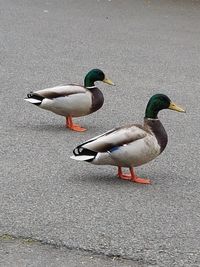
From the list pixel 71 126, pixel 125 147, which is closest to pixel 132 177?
pixel 125 147

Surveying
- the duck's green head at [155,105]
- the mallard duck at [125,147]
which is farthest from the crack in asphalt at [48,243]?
the duck's green head at [155,105]

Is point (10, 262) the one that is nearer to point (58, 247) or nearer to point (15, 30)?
point (58, 247)

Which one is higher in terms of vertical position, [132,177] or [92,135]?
[132,177]

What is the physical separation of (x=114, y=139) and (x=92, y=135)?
1.57 metres

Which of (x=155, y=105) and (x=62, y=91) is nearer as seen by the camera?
(x=155, y=105)

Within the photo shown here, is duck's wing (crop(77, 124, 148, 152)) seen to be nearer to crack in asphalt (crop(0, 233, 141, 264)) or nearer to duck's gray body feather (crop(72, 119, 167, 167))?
duck's gray body feather (crop(72, 119, 167, 167))

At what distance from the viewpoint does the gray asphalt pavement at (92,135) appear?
4.52 metres

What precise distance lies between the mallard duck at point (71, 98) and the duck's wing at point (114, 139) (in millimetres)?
1374

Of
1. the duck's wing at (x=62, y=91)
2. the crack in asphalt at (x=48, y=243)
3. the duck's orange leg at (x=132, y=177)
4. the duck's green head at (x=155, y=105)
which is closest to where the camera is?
the crack in asphalt at (x=48, y=243)

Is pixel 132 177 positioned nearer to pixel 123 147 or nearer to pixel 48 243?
pixel 123 147

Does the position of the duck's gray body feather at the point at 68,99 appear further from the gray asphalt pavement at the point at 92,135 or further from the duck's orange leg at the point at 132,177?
the duck's orange leg at the point at 132,177

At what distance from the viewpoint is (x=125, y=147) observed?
5402mm

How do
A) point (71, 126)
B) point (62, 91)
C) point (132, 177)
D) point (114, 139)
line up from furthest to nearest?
point (71, 126), point (62, 91), point (132, 177), point (114, 139)

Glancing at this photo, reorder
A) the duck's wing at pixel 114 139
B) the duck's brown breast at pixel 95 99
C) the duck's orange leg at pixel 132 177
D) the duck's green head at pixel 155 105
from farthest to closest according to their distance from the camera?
the duck's brown breast at pixel 95 99
the duck's green head at pixel 155 105
the duck's orange leg at pixel 132 177
the duck's wing at pixel 114 139
